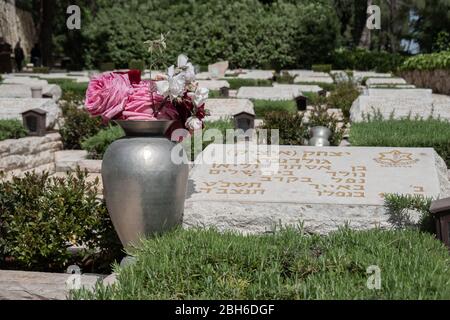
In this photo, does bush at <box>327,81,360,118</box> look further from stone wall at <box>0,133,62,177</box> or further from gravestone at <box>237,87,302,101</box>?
stone wall at <box>0,133,62,177</box>

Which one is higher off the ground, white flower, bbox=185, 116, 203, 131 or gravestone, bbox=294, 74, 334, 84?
white flower, bbox=185, 116, 203, 131

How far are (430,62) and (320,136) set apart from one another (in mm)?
12812

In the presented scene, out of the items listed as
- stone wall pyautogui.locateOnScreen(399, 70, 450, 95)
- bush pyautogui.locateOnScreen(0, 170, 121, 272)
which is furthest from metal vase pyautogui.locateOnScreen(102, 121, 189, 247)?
stone wall pyautogui.locateOnScreen(399, 70, 450, 95)

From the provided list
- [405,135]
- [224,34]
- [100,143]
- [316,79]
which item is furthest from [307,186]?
[224,34]

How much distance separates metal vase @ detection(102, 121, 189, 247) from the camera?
12.9 feet

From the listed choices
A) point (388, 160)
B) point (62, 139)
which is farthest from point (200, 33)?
point (388, 160)

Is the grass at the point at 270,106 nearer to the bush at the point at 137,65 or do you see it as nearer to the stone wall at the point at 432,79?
the stone wall at the point at 432,79

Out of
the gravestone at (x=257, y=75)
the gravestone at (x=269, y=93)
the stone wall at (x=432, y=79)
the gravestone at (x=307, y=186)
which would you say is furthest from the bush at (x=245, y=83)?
the gravestone at (x=307, y=186)

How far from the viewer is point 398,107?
1012 centimetres

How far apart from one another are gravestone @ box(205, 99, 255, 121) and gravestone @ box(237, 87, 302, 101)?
1.70 metres

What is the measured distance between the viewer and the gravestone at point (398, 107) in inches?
387

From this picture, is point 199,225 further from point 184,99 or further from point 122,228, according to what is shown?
point 184,99

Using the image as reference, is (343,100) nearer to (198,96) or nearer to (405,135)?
(405,135)
